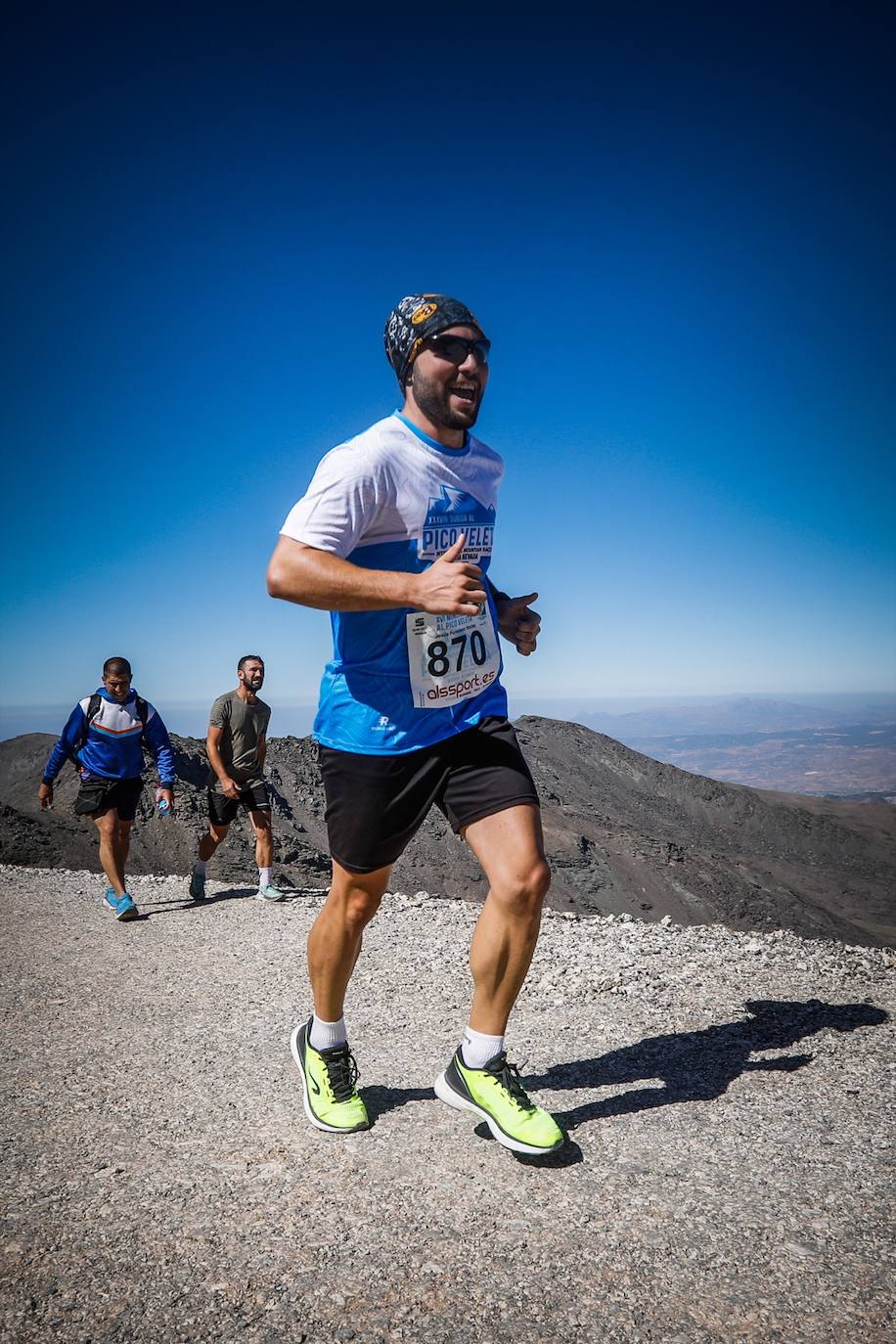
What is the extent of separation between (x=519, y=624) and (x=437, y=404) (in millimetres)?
889

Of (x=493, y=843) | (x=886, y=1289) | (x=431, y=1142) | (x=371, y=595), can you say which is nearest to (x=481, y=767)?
(x=493, y=843)

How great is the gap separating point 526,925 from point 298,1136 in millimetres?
1164

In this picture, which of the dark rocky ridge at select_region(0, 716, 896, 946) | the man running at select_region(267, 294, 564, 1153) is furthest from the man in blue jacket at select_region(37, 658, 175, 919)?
the dark rocky ridge at select_region(0, 716, 896, 946)

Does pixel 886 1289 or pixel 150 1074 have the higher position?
pixel 886 1289

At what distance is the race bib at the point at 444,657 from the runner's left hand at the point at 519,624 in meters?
0.30

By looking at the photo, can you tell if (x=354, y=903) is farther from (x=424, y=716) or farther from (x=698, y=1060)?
(x=698, y=1060)

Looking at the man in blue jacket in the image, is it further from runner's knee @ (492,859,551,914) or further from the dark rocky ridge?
the dark rocky ridge

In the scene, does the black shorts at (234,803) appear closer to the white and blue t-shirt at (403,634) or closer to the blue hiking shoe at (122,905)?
the blue hiking shoe at (122,905)

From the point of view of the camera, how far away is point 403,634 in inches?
107

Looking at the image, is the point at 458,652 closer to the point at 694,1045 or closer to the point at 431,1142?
the point at 431,1142

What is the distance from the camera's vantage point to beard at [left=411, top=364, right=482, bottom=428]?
9.10ft

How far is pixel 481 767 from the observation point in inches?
109

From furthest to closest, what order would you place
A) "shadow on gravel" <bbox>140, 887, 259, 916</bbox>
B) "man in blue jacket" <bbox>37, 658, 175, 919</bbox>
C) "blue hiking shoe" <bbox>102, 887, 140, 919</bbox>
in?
"shadow on gravel" <bbox>140, 887, 259, 916</bbox> < "man in blue jacket" <bbox>37, 658, 175, 919</bbox> < "blue hiking shoe" <bbox>102, 887, 140, 919</bbox>

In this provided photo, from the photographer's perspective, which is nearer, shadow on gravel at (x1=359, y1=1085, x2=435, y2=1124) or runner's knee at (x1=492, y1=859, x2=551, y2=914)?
runner's knee at (x1=492, y1=859, x2=551, y2=914)
